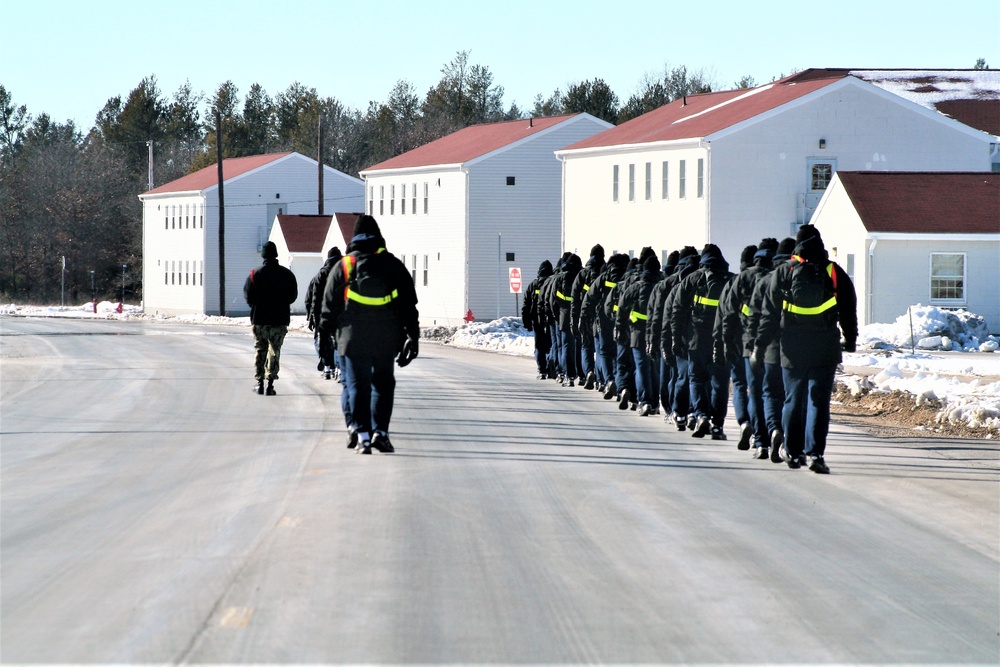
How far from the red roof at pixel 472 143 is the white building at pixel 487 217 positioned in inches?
5.2

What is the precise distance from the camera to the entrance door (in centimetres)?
4684

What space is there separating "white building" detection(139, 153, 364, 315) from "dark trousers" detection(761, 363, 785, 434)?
66290 millimetres

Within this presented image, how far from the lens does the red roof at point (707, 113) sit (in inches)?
1870

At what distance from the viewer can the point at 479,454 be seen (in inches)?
528

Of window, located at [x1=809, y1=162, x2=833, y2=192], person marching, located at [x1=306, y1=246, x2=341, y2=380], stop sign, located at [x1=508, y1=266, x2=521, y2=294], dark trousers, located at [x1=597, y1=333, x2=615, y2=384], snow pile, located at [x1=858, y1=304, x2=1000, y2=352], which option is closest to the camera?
person marching, located at [x1=306, y1=246, x2=341, y2=380]

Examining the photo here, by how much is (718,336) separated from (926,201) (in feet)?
89.9

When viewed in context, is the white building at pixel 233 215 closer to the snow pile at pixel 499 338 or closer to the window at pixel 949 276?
the snow pile at pixel 499 338

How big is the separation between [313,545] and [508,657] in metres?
2.67

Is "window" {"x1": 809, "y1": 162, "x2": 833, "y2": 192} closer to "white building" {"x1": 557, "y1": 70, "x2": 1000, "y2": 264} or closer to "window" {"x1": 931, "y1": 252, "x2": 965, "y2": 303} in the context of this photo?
"white building" {"x1": 557, "y1": 70, "x2": 1000, "y2": 264}

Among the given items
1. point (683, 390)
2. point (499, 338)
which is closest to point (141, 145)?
point (499, 338)

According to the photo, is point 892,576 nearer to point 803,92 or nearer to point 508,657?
point 508,657

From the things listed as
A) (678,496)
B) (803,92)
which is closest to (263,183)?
(803,92)

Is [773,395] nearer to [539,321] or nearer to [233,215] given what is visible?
[539,321]

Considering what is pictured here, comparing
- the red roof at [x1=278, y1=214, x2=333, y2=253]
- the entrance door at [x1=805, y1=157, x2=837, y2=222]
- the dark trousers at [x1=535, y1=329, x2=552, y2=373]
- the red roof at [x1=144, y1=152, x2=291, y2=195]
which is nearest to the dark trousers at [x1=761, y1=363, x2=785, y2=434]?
the dark trousers at [x1=535, y1=329, x2=552, y2=373]
